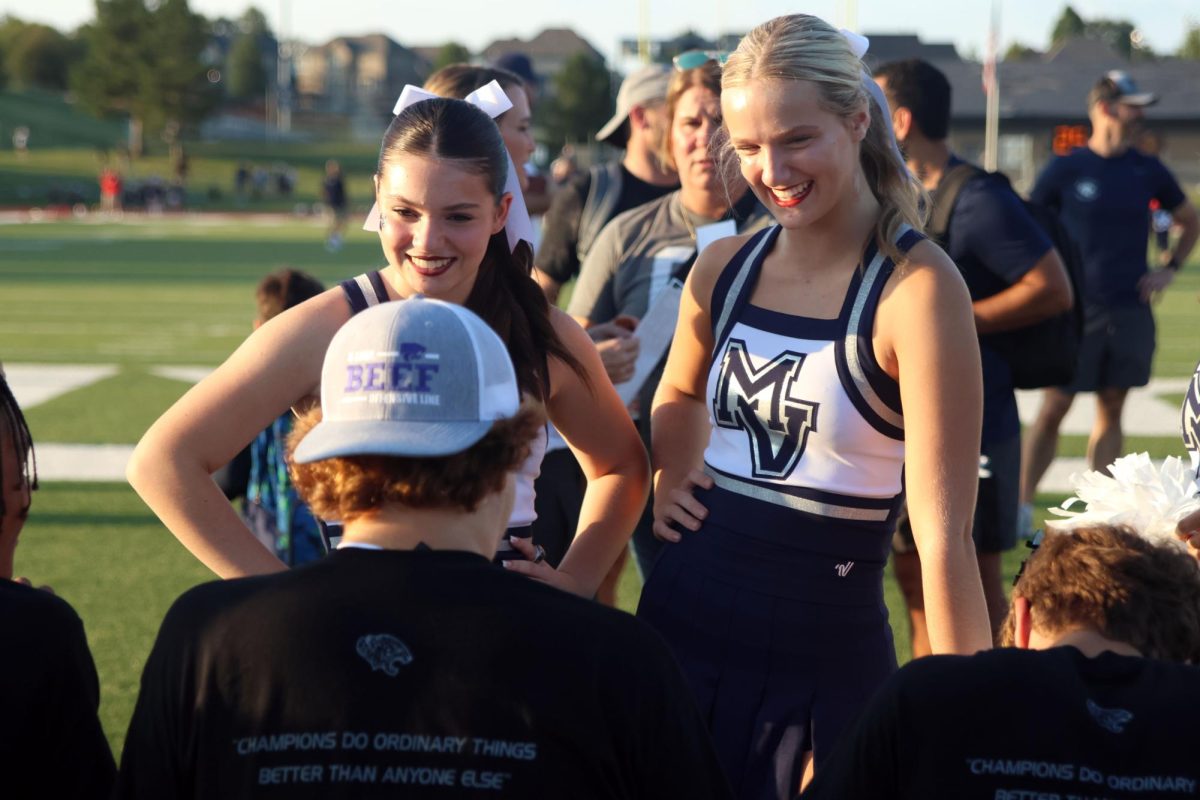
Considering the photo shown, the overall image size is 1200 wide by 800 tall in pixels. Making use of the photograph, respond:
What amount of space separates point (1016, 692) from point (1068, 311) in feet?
11.0

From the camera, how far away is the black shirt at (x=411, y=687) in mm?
1784

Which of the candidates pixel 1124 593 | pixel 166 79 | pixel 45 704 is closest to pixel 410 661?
pixel 45 704

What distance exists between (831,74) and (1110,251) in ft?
20.4

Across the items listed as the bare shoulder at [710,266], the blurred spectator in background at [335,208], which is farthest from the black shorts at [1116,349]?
the blurred spectator in background at [335,208]

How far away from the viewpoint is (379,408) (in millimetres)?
1882

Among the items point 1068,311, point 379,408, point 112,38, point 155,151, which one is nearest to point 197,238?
point 1068,311

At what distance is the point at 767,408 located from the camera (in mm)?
2795

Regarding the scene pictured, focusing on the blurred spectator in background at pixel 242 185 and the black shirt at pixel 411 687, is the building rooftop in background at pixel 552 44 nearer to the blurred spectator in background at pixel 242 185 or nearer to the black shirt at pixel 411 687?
the blurred spectator in background at pixel 242 185

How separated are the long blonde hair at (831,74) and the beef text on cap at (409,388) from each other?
1071mm

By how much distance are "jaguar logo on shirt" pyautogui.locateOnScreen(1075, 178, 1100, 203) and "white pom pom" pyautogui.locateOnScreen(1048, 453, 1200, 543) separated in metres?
6.31

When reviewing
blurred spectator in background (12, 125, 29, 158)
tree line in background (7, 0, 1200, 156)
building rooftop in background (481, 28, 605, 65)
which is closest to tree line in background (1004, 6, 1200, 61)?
tree line in background (7, 0, 1200, 156)

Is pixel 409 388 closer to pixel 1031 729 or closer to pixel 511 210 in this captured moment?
pixel 1031 729

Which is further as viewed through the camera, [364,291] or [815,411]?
[364,291]

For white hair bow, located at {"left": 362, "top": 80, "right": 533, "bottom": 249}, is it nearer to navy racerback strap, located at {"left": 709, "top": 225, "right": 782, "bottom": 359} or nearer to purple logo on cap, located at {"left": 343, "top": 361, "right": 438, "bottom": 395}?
navy racerback strap, located at {"left": 709, "top": 225, "right": 782, "bottom": 359}
